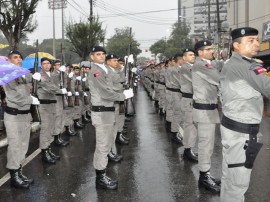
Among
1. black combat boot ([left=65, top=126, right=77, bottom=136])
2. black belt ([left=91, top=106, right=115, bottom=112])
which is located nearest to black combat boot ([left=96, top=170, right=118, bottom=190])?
black belt ([left=91, top=106, right=115, bottom=112])

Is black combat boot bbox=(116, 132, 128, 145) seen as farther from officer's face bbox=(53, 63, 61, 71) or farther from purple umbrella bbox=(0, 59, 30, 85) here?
purple umbrella bbox=(0, 59, 30, 85)

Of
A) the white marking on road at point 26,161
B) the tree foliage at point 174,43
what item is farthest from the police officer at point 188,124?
the tree foliage at point 174,43

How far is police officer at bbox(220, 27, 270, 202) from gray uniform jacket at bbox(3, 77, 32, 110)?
303 cm

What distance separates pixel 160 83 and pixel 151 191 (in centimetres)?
901

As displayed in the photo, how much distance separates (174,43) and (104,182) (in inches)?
3347

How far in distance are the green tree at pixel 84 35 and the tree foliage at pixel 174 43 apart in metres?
57.0

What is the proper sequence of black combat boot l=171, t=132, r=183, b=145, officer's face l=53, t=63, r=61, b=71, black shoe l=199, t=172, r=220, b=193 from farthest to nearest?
black combat boot l=171, t=132, r=183, b=145, officer's face l=53, t=63, r=61, b=71, black shoe l=199, t=172, r=220, b=193

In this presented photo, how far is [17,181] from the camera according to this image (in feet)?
17.4

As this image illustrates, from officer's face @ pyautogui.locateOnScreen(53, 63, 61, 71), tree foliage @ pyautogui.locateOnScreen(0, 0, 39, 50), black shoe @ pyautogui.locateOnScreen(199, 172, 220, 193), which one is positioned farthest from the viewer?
tree foliage @ pyautogui.locateOnScreen(0, 0, 39, 50)

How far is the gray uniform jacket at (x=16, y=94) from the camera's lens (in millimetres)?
5285

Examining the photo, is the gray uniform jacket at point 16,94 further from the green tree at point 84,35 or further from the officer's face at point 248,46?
the green tree at point 84,35

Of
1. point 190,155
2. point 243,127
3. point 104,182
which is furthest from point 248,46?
point 190,155

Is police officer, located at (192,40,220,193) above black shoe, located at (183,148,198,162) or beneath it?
above

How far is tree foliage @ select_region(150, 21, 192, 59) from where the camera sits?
8400 centimetres
